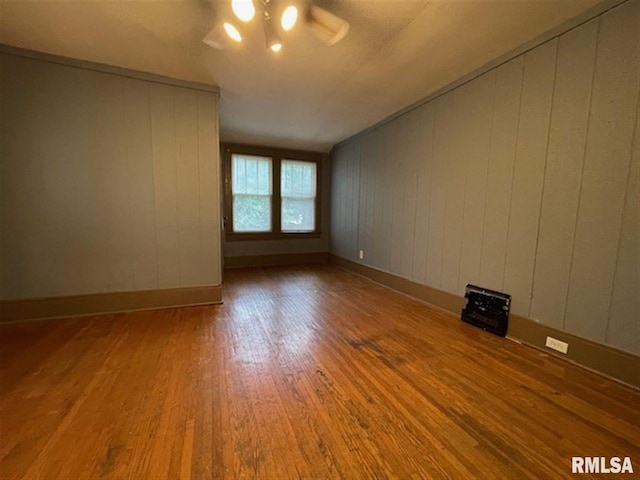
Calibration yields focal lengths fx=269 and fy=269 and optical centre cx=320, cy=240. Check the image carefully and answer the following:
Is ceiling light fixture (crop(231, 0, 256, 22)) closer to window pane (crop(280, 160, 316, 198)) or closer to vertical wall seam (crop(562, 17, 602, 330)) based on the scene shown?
vertical wall seam (crop(562, 17, 602, 330))

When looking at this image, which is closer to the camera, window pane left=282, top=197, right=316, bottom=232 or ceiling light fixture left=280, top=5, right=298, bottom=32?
ceiling light fixture left=280, top=5, right=298, bottom=32

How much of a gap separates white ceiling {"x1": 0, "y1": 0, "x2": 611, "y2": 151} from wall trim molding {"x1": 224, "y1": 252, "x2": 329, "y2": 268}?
118 inches

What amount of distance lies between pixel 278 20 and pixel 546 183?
2.38m

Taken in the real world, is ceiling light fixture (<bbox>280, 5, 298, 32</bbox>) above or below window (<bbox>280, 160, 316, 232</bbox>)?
above

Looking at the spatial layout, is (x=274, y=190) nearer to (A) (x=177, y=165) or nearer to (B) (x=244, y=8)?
(A) (x=177, y=165)

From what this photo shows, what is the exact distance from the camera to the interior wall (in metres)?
5.46

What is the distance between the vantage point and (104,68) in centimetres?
264

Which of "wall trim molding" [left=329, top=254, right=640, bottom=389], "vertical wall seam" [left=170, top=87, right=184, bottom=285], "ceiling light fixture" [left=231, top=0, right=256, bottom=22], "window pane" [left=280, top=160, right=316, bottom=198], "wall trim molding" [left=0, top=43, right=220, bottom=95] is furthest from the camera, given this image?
"window pane" [left=280, top=160, right=316, bottom=198]

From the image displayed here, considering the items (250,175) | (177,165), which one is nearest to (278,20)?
(177,165)

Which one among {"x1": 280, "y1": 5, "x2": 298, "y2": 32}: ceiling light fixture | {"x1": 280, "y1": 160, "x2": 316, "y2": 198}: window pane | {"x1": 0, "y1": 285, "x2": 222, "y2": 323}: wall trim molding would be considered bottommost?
{"x1": 0, "y1": 285, "x2": 222, "y2": 323}: wall trim molding

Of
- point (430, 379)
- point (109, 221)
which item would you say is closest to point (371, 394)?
point (430, 379)

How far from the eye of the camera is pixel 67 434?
4.25ft

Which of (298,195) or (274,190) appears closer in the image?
(274,190)

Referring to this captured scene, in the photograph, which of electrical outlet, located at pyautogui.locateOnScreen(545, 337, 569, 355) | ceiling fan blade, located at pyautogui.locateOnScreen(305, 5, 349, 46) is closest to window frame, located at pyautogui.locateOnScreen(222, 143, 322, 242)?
ceiling fan blade, located at pyautogui.locateOnScreen(305, 5, 349, 46)
